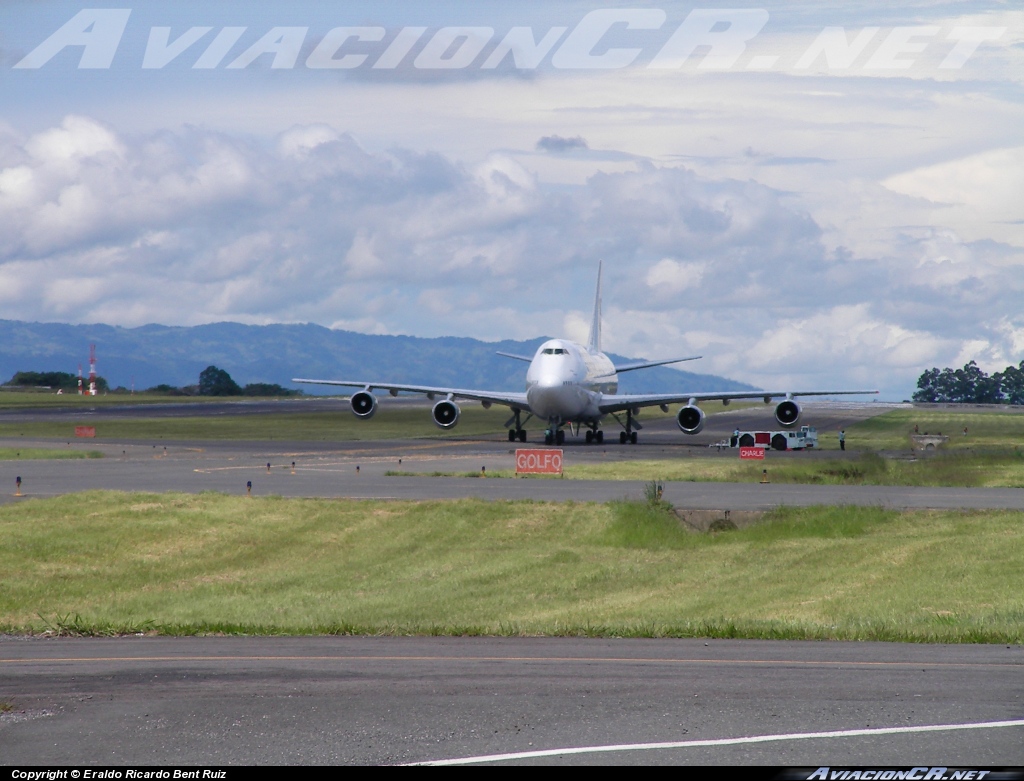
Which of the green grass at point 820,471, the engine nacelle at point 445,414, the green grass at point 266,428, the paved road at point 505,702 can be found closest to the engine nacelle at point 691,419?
the green grass at point 820,471

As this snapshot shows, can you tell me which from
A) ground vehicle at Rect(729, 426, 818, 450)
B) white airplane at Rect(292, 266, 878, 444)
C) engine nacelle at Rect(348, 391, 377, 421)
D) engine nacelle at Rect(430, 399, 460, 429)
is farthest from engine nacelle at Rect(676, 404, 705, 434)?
engine nacelle at Rect(348, 391, 377, 421)

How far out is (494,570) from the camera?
27859 mm

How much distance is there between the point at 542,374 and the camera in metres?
61.9

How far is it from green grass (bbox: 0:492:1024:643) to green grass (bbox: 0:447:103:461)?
22558 mm

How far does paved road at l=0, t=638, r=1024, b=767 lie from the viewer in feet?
31.1

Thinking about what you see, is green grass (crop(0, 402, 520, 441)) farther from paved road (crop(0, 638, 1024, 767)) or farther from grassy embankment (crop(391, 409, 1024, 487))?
paved road (crop(0, 638, 1024, 767))

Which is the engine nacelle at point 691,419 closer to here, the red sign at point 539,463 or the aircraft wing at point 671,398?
the aircraft wing at point 671,398

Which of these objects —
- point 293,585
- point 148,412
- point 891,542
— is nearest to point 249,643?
point 293,585

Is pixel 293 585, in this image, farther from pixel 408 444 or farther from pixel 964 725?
pixel 408 444

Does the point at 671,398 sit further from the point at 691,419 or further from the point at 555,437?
the point at 555,437

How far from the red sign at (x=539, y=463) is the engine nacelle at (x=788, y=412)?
2296cm

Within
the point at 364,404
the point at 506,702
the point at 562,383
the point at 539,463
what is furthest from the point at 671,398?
the point at 506,702

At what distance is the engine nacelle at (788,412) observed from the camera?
6688cm

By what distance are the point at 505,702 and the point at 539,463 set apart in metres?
36.9
